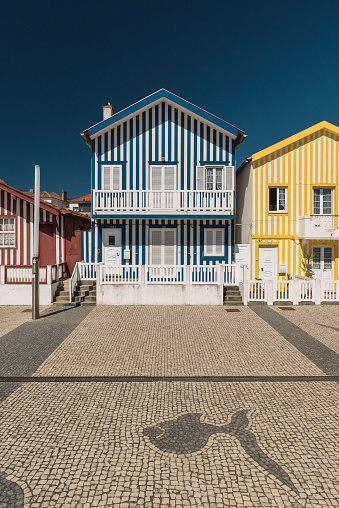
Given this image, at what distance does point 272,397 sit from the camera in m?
5.43

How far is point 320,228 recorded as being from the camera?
16.0 m

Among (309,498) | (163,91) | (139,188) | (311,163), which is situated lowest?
(309,498)

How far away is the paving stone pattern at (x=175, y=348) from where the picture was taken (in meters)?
6.65

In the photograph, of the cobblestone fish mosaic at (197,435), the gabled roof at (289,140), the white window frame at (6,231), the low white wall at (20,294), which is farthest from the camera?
the gabled roof at (289,140)

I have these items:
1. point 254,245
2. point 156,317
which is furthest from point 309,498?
point 254,245

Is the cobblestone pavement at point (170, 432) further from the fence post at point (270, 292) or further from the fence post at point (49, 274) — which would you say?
the fence post at point (49, 274)

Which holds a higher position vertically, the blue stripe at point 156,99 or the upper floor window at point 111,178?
the blue stripe at point 156,99

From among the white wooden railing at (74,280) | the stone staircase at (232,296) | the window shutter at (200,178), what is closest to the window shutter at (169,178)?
the window shutter at (200,178)

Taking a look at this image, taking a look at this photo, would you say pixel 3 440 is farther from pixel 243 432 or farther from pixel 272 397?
pixel 272 397

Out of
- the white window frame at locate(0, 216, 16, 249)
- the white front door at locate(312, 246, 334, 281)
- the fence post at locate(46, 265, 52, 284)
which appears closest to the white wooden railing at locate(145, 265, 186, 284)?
the fence post at locate(46, 265, 52, 284)

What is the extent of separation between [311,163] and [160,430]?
16290mm

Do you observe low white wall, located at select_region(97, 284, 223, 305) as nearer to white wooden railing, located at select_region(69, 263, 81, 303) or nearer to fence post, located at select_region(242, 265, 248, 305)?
fence post, located at select_region(242, 265, 248, 305)

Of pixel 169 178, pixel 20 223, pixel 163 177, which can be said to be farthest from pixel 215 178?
pixel 20 223

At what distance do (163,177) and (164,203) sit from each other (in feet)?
6.18
